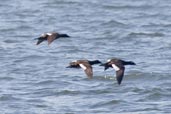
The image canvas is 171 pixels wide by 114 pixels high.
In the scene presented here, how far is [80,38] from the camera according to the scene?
85.4ft

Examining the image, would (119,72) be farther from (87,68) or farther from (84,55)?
(84,55)

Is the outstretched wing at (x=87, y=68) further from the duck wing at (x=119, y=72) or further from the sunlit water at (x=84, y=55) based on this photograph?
the sunlit water at (x=84, y=55)

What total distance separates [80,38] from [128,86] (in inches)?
200

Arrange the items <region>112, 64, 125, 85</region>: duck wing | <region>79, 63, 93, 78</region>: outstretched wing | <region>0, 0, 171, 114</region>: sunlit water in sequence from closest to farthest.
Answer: <region>112, 64, 125, 85</region>: duck wing, <region>79, 63, 93, 78</region>: outstretched wing, <region>0, 0, 171, 114</region>: sunlit water

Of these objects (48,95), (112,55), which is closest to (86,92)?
(48,95)

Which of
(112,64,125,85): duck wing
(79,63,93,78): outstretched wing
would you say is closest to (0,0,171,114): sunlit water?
(79,63,93,78): outstretched wing

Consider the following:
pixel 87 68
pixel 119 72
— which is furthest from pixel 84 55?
pixel 119 72

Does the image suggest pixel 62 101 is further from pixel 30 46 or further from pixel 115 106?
pixel 30 46

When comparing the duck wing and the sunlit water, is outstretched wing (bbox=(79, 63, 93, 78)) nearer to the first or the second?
the duck wing

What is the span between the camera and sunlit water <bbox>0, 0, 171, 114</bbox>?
1977cm

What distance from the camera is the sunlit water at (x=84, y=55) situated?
64.8 feet

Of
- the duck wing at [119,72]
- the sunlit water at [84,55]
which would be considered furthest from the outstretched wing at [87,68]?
the sunlit water at [84,55]

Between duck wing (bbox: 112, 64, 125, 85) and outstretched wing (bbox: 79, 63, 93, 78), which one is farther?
outstretched wing (bbox: 79, 63, 93, 78)

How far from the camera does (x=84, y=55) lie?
24.1 meters
